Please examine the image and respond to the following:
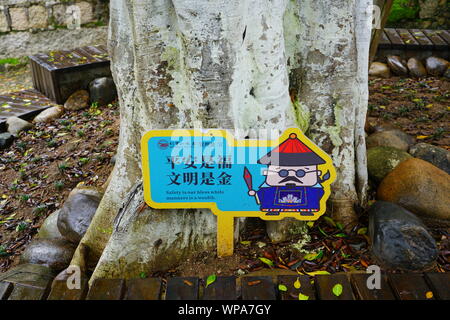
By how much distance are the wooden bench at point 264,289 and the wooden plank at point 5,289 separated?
0.16 ft

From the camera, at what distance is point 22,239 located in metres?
4.02

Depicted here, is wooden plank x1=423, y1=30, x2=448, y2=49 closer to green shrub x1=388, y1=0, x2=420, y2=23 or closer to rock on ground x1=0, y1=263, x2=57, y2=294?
green shrub x1=388, y1=0, x2=420, y2=23

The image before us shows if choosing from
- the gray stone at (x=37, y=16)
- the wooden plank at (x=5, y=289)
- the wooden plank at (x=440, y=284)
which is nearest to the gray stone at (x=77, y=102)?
the gray stone at (x=37, y=16)

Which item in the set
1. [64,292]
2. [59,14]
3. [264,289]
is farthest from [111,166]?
[59,14]

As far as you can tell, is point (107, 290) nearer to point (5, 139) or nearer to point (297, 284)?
point (297, 284)

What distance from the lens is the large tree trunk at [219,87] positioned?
8.32ft

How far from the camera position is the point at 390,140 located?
400cm

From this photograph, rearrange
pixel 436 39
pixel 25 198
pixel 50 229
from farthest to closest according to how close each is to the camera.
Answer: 1. pixel 436 39
2. pixel 25 198
3. pixel 50 229

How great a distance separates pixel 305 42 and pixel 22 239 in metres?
3.06

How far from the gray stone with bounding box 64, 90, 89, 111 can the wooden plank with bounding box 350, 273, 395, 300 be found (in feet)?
16.5

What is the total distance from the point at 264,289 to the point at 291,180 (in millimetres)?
673

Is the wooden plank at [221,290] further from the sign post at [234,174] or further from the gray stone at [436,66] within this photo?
the gray stone at [436,66]
